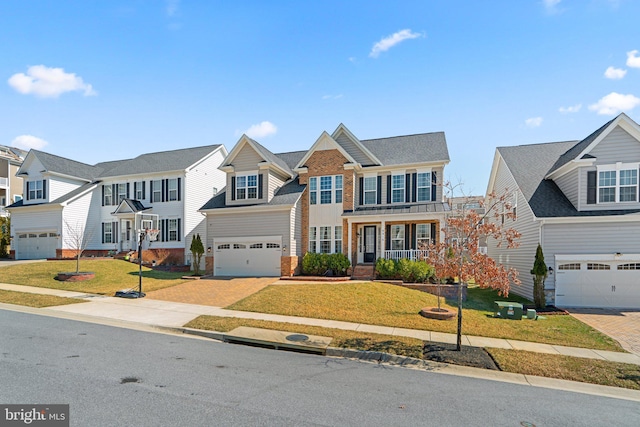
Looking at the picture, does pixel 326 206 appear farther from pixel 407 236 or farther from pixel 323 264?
pixel 407 236

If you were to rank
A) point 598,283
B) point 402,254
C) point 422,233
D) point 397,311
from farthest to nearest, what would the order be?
point 422,233 → point 402,254 → point 598,283 → point 397,311

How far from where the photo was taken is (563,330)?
11461 mm

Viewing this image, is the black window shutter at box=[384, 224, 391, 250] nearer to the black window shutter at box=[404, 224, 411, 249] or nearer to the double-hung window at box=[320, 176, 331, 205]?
the black window shutter at box=[404, 224, 411, 249]

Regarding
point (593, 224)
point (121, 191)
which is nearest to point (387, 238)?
point (593, 224)

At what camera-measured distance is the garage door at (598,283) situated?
1593cm

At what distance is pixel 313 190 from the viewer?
2194cm

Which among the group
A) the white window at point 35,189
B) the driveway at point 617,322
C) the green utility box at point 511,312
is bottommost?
the driveway at point 617,322

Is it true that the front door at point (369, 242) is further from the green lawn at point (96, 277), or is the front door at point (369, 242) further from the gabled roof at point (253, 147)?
the green lawn at point (96, 277)

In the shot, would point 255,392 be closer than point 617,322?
Yes

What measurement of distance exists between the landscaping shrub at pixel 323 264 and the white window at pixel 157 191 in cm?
1501

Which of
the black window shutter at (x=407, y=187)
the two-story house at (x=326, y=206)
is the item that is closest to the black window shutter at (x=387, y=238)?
the two-story house at (x=326, y=206)

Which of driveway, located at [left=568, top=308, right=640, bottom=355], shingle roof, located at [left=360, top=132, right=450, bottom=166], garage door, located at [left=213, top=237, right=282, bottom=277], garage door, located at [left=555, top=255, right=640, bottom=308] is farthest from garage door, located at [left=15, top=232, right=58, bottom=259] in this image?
garage door, located at [left=555, top=255, right=640, bottom=308]

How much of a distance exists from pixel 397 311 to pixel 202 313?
288 inches

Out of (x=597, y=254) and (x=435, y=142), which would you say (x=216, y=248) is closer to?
(x=435, y=142)
